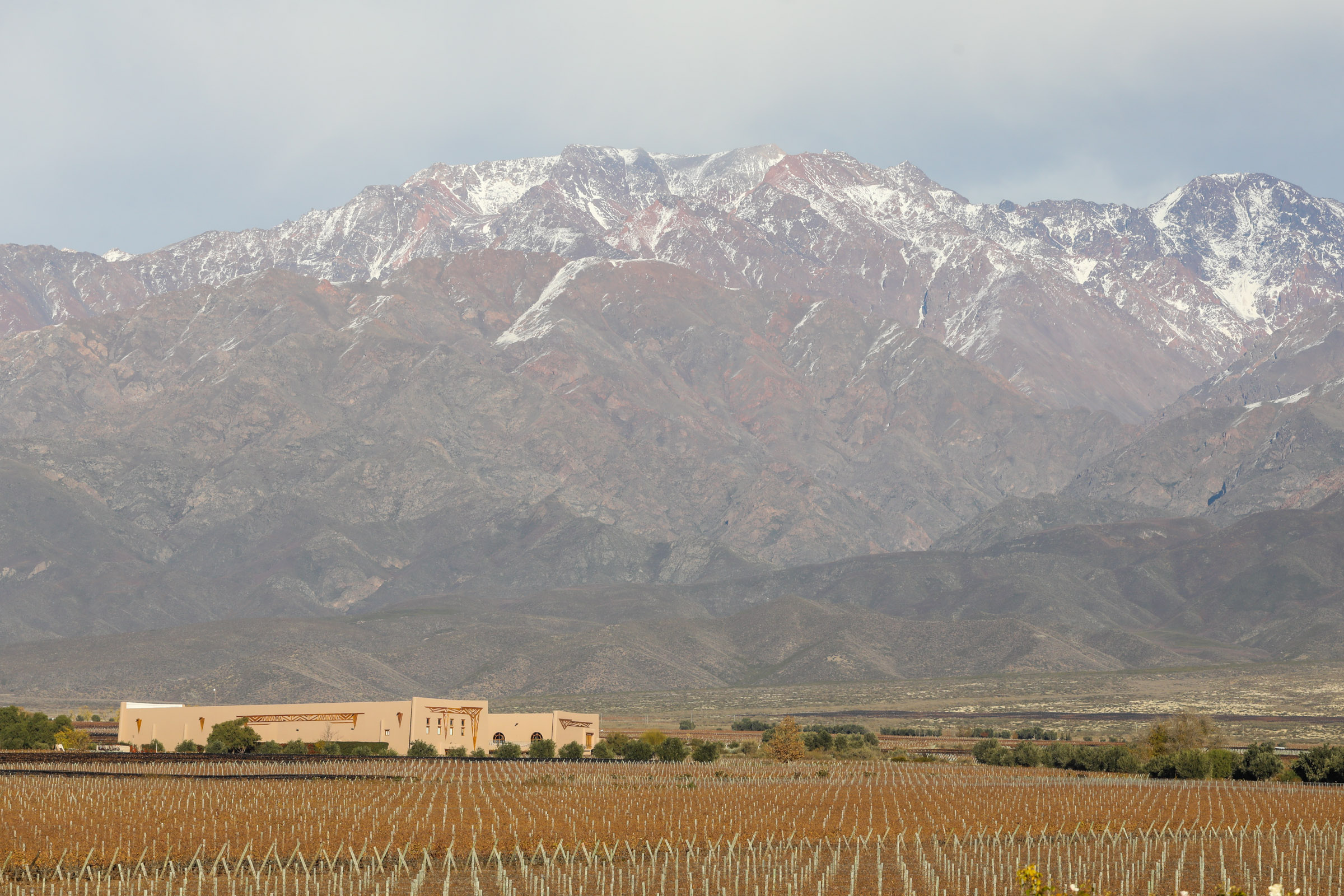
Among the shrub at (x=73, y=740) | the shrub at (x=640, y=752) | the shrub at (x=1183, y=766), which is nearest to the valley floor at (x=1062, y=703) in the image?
the shrub at (x=640, y=752)

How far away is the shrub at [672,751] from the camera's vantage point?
99.5 m

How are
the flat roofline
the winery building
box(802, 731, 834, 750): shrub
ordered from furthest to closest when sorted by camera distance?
the flat roofline
box(802, 731, 834, 750): shrub
the winery building

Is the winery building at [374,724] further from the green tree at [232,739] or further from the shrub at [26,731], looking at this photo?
the shrub at [26,731]

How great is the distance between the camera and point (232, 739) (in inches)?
3967

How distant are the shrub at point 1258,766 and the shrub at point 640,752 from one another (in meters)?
38.2

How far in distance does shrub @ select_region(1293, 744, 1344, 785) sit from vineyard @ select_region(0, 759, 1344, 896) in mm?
2953

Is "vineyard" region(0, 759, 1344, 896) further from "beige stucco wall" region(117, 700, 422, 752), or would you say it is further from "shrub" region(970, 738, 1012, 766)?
"beige stucco wall" region(117, 700, 422, 752)

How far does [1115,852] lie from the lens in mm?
47062

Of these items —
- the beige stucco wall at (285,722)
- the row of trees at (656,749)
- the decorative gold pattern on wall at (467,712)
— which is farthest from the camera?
the decorative gold pattern on wall at (467,712)

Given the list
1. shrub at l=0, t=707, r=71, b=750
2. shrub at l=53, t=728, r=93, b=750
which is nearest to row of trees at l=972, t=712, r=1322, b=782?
shrub at l=53, t=728, r=93, b=750

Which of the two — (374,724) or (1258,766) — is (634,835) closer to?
(1258,766)

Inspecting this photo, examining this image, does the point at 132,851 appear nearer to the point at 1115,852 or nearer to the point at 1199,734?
the point at 1115,852

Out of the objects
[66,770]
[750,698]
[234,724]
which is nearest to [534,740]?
[234,724]

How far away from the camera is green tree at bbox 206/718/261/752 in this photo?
3954 inches
